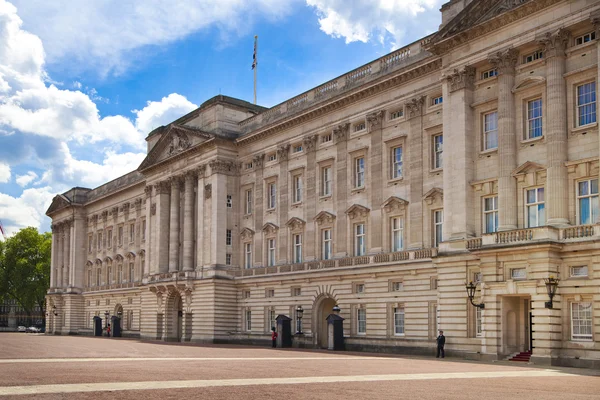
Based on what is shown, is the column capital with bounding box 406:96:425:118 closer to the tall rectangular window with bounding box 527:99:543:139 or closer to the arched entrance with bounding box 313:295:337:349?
the tall rectangular window with bounding box 527:99:543:139

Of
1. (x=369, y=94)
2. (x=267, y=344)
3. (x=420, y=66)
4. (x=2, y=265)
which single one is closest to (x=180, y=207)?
(x=267, y=344)

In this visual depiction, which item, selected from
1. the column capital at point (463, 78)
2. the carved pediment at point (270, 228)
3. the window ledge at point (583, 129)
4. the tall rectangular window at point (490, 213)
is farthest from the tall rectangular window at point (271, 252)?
the window ledge at point (583, 129)

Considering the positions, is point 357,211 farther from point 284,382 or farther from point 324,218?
point 284,382

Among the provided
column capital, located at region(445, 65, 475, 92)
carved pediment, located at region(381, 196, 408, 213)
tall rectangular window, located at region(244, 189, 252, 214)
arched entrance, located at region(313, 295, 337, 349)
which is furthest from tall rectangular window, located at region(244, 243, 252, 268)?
column capital, located at region(445, 65, 475, 92)

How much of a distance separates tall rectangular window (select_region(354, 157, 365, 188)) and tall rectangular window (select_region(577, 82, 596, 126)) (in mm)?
18569

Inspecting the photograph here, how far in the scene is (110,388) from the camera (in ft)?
64.2

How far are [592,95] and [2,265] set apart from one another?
112426mm

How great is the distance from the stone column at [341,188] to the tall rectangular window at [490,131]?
14.0m

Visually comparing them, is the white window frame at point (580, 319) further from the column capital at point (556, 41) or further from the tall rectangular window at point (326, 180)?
the tall rectangular window at point (326, 180)

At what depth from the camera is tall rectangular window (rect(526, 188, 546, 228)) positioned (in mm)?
38084

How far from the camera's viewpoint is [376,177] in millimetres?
51438

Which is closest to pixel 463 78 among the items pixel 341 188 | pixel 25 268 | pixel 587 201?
pixel 587 201

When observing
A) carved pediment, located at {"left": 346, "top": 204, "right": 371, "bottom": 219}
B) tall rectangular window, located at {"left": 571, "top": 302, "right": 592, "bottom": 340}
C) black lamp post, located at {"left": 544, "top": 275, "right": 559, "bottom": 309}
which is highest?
carved pediment, located at {"left": 346, "top": 204, "right": 371, "bottom": 219}

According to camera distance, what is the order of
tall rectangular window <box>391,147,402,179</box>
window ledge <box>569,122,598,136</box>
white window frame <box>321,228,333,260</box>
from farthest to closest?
white window frame <box>321,228,333,260</box>, tall rectangular window <box>391,147,402,179</box>, window ledge <box>569,122,598,136</box>
